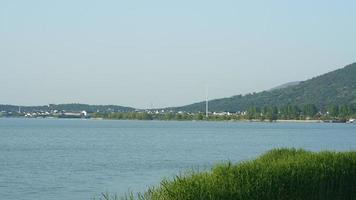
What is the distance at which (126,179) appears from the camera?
44969mm

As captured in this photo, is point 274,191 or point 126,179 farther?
point 126,179

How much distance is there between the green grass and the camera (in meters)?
15.1

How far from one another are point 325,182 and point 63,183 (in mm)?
26342

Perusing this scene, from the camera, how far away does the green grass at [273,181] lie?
15070mm

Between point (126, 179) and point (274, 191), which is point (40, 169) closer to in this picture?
point (126, 179)

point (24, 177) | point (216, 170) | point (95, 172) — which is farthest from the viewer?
point (95, 172)

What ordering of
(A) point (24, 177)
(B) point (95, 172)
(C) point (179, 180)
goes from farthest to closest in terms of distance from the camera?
(B) point (95, 172), (A) point (24, 177), (C) point (179, 180)

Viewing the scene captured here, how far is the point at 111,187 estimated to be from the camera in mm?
40844

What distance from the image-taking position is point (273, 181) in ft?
57.4

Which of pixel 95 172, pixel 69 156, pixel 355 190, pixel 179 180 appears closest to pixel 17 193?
pixel 95 172

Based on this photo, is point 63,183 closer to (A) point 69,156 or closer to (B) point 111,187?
(B) point 111,187

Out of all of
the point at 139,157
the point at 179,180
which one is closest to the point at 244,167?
the point at 179,180

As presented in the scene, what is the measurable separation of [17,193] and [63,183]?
16.9 ft

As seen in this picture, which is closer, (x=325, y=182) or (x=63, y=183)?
(x=325, y=182)
